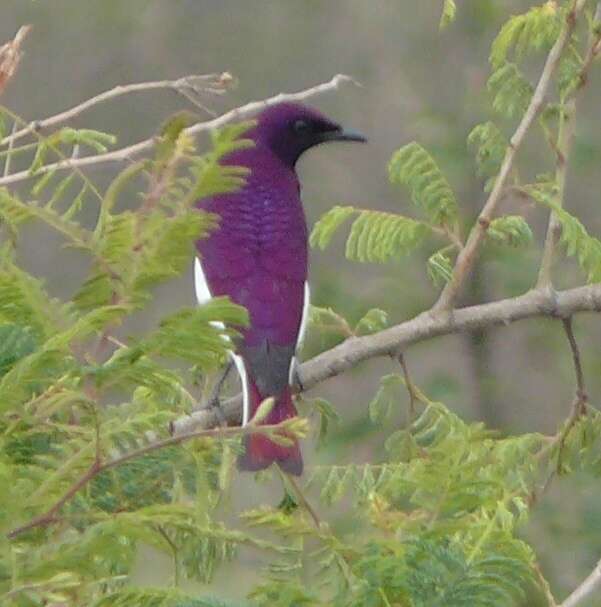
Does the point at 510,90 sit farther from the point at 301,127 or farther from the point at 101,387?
the point at 301,127

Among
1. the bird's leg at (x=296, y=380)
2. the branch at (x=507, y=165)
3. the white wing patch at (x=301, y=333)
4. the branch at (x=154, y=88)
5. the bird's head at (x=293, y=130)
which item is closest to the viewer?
the branch at (x=154, y=88)

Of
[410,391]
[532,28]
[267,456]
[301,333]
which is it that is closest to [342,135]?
[301,333]

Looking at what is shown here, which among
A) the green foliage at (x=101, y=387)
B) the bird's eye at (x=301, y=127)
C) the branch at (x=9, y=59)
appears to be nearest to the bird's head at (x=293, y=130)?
the bird's eye at (x=301, y=127)

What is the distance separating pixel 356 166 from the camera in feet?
30.7

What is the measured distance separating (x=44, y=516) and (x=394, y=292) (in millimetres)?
5271

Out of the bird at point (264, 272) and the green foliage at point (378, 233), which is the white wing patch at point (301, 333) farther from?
the green foliage at point (378, 233)

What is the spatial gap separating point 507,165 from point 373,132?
677 cm

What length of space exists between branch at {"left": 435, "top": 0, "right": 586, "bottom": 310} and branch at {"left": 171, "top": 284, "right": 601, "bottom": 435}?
0.04 m

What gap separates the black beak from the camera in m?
4.33

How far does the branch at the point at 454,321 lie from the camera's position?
2.65m

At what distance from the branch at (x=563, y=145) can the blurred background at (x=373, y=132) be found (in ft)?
7.16

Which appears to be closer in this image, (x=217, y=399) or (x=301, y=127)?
(x=217, y=399)

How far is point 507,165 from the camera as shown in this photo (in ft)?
8.46

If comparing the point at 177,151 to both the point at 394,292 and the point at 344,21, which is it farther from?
the point at 344,21
